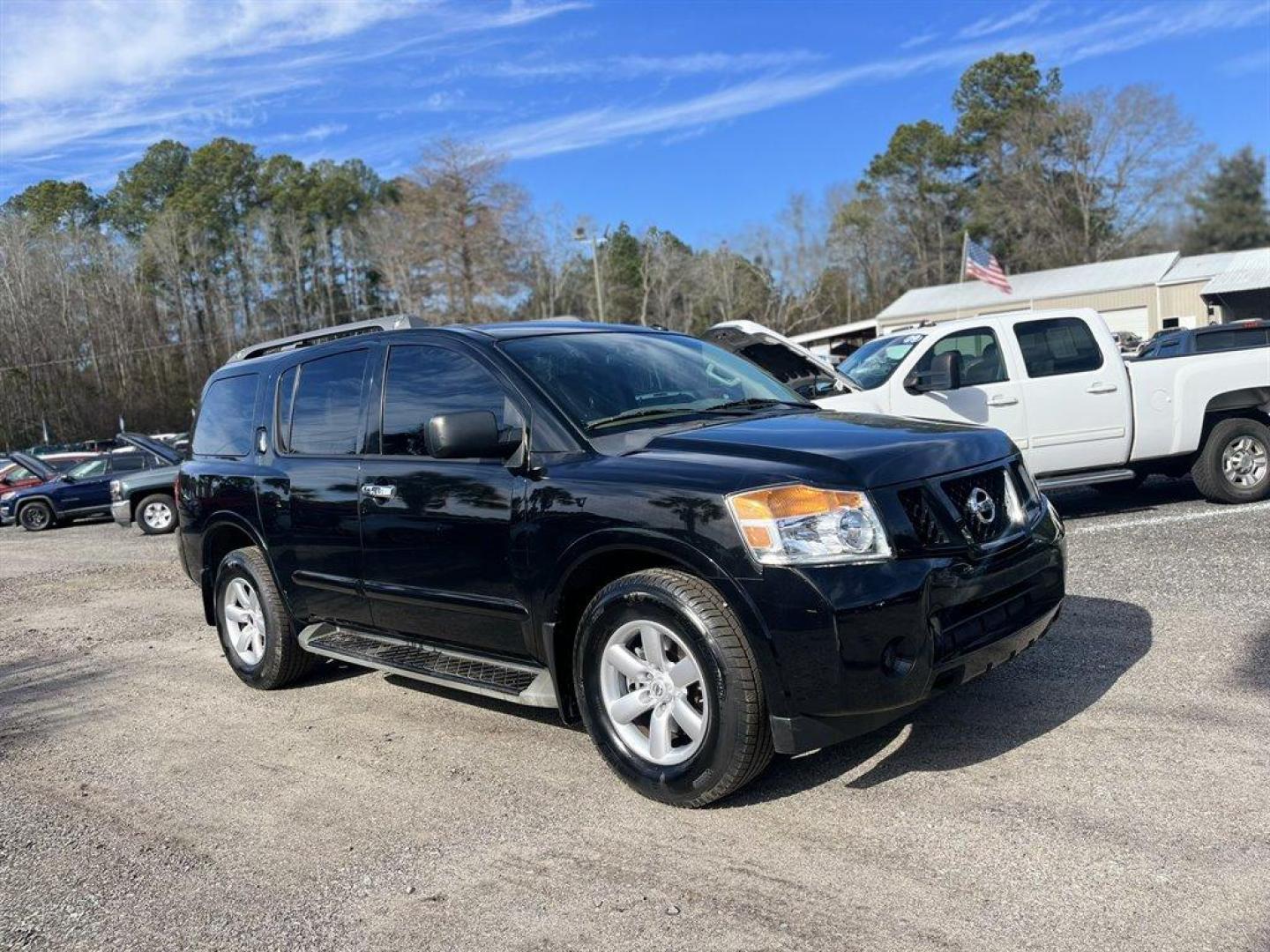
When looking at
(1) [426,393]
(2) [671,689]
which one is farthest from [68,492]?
(2) [671,689]

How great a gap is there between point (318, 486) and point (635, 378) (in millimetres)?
1788

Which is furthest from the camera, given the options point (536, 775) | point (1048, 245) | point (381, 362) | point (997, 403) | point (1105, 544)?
point (1048, 245)

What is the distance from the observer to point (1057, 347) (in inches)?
370

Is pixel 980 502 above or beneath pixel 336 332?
beneath

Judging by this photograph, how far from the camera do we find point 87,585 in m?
11.4

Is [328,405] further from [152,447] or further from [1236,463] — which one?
[152,447]

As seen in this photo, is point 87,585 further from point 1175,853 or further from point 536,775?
A: point 1175,853

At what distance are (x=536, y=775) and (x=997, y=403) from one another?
6.54 metres

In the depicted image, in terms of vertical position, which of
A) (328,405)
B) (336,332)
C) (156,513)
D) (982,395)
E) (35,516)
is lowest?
(35,516)

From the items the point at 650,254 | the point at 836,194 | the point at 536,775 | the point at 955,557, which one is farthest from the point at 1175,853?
the point at 836,194

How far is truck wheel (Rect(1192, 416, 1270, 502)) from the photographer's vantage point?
9305 millimetres

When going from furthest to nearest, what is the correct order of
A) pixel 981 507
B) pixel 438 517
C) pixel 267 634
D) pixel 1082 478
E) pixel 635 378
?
pixel 1082 478, pixel 267 634, pixel 635 378, pixel 438 517, pixel 981 507

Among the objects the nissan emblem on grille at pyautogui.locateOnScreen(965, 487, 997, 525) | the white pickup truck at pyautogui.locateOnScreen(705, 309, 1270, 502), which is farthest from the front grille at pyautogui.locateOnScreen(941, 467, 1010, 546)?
the white pickup truck at pyautogui.locateOnScreen(705, 309, 1270, 502)

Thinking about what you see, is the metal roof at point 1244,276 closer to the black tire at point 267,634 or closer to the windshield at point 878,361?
the windshield at point 878,361
